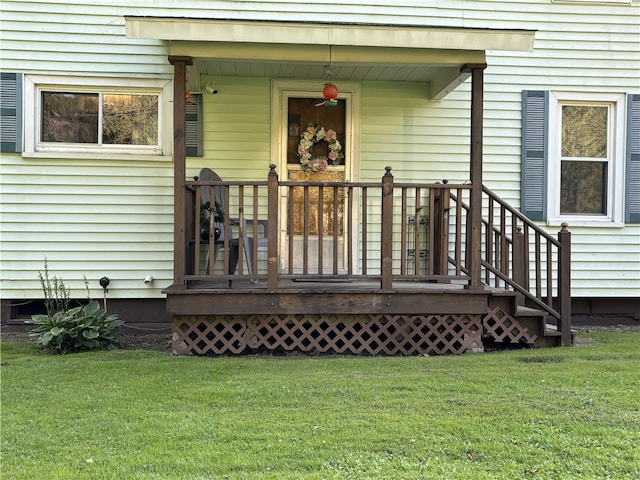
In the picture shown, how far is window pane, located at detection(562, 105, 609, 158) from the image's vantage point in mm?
6504

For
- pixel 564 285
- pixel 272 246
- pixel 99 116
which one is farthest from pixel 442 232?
pixel 99 116

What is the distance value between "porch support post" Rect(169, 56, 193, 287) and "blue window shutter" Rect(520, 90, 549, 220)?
396cm

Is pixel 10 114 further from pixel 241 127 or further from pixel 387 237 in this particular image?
pixel 387 237

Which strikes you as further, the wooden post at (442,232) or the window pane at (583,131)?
the window pane at (583,131)

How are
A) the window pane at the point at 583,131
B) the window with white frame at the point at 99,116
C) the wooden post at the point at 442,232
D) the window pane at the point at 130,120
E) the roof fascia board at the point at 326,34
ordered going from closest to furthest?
the roof fascia board at the point at 326,34, the wooden post at the point at 442,232, the window with white frame at the point at 99,116, the window pane at the point at 130,120, the window pane at the point at 583,131

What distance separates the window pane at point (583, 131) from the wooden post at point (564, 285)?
170 centimetres

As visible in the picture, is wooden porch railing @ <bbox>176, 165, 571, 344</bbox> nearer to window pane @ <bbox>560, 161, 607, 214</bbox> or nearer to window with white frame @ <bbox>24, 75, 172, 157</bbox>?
window pane @ <bbox>560, 161, 607, 214</bbox>

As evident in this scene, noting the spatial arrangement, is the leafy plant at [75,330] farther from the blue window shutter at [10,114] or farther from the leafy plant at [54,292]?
the blue window shutter at [10,114]

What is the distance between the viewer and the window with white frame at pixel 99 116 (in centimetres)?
593

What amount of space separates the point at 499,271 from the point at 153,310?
3.84 m

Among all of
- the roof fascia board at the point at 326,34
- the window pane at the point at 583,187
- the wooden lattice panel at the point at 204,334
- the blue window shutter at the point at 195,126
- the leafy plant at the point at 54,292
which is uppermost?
the roof fascia board at the point at 326,34

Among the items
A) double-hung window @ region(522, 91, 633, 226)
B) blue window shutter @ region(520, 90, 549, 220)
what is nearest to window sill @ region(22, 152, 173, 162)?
blue window shutter @ region(520, 90, 549, 220)

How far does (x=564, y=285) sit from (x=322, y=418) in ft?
10.8

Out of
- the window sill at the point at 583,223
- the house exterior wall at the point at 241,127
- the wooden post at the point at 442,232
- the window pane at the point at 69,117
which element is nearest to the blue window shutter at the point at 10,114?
the house exterior wall at the point at 241,127
